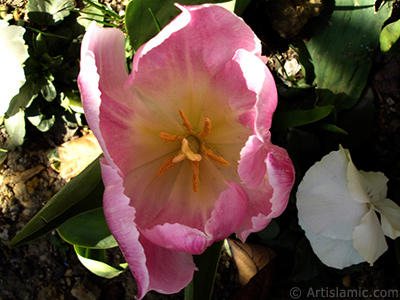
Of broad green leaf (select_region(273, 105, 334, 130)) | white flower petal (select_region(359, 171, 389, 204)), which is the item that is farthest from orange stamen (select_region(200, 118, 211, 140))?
white flower petal (select_region(359, 171, 389, 204))

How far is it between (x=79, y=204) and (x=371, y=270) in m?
0.96

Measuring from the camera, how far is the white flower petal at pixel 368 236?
0.94m

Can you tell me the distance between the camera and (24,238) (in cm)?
80

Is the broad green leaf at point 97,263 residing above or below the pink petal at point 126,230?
below

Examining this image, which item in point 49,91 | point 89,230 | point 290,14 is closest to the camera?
point 89,230

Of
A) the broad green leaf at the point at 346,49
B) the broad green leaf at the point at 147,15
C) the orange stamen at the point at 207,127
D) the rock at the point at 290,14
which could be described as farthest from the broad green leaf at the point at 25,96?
the broad green leaf at the point at 346,49

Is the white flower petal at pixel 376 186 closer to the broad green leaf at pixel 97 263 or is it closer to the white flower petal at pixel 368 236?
the white flower petal at pixel 368 236

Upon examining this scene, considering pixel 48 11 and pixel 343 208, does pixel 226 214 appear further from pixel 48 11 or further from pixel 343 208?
pixel 48 11

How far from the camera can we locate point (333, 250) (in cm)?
103

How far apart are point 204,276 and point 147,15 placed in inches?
25.7

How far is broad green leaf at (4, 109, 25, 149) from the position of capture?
1.39 meters

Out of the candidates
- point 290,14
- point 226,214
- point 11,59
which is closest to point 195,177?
point 226,214

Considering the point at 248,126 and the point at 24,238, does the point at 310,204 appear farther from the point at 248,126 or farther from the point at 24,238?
the point at 24,238

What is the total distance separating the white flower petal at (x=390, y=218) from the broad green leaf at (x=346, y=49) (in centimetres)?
32
